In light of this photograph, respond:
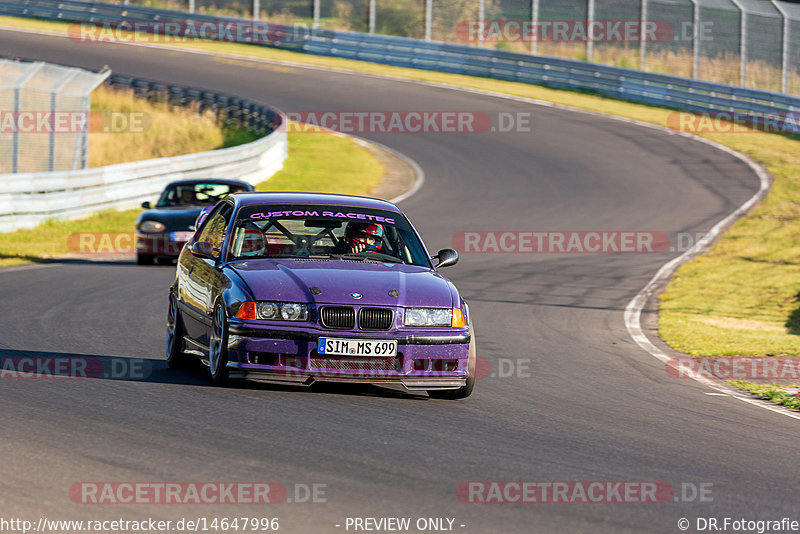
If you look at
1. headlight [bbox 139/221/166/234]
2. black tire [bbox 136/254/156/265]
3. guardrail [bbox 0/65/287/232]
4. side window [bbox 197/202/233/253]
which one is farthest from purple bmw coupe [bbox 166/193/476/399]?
guardrail [bbox 0/65/287/232]

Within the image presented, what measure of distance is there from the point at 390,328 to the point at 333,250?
1.30 metres

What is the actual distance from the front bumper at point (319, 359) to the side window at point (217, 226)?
1532mm

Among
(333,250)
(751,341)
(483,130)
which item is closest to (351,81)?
(483,130)

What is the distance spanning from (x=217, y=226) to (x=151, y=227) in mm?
8402

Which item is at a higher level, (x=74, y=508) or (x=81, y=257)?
(x=74, y=508)

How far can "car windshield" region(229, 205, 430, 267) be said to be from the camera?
29.2 feet

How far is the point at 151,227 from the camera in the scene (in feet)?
58.2

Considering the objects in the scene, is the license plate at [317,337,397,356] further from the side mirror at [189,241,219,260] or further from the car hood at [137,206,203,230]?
the car hood at [137,206,203,230]

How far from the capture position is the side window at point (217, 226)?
938cm

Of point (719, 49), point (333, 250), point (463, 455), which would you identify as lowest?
point (463, 455)

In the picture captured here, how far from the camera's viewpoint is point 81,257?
19.1 m

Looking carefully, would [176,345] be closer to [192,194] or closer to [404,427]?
[404,427]

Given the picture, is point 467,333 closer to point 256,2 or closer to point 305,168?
point 305,168

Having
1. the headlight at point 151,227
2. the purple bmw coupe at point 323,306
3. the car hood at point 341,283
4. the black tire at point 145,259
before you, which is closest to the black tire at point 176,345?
the purple bmw coupe at point 323,306
